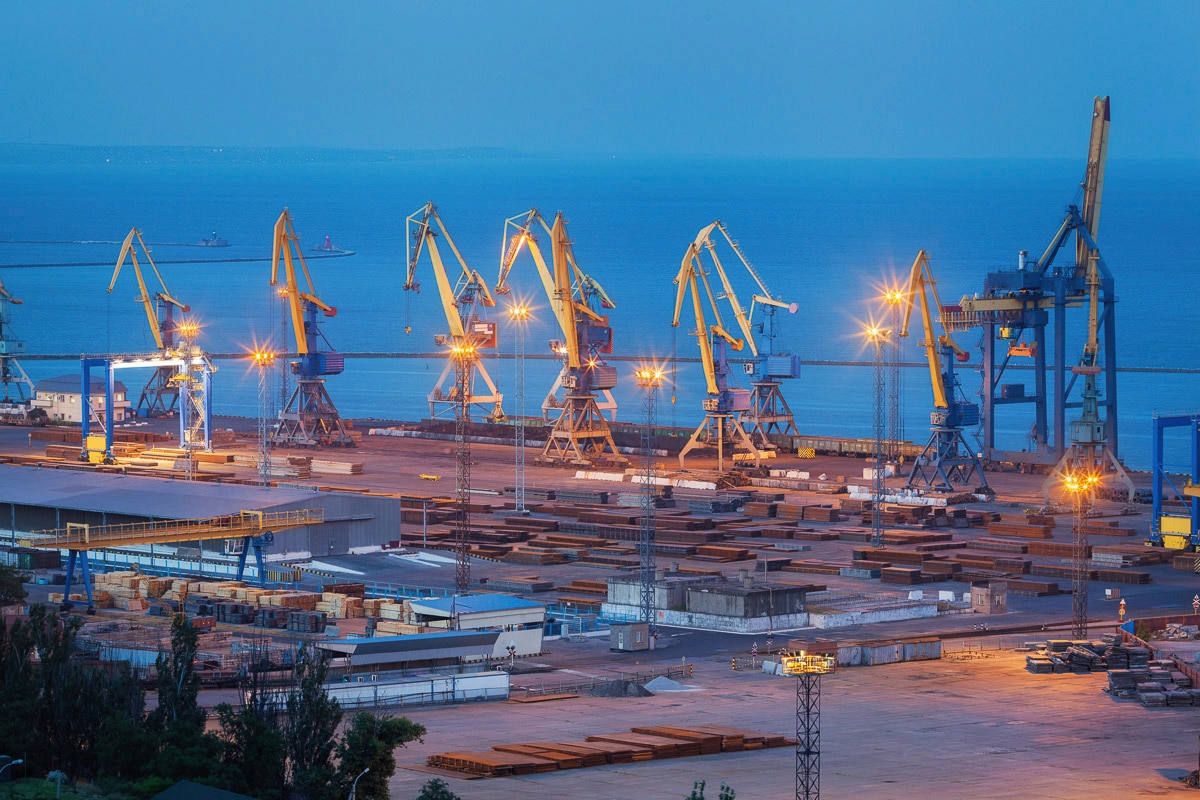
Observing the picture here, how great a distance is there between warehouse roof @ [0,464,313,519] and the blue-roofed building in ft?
31.8

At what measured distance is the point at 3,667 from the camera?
2927cm

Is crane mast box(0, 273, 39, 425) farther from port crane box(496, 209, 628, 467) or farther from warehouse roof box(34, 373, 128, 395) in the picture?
port crane box(496, 209, 628, 467)

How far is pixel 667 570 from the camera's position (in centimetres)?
4816

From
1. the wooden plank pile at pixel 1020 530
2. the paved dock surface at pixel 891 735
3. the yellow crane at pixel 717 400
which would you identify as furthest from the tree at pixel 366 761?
the yellow crane at pixel 717 400

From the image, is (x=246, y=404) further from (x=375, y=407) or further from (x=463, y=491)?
(x=463, y=491)

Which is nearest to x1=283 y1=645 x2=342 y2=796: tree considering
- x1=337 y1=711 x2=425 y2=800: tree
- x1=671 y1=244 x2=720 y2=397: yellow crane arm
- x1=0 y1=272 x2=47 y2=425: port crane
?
x1=337 y1=711 x2=425 y2=800: tree

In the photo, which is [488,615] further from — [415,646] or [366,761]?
[366,761]

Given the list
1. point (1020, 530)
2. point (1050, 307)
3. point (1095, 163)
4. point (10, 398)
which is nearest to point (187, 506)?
point (1020, 530)

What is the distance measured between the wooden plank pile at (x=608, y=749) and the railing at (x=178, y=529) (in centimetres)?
1593

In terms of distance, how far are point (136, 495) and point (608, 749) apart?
80.0 feet

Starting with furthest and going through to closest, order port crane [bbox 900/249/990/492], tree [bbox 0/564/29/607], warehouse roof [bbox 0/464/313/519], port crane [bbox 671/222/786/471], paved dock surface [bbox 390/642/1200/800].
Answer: port crane [bbox 671/222/786/471]
port crane [bbox 900/249/990/492]
warehouse roof [bbox 0/464/313/519]
tree [bbox 0/564/29/607]
paved dock surface [bbox 390/642/1200/800]

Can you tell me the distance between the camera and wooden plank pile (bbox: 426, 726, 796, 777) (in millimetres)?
28094

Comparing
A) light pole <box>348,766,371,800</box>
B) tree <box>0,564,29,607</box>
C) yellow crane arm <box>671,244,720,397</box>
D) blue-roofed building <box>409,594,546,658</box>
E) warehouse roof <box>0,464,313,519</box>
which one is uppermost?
yellow crane arm <box>671,244,720,397</box>

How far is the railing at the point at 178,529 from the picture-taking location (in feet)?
140
